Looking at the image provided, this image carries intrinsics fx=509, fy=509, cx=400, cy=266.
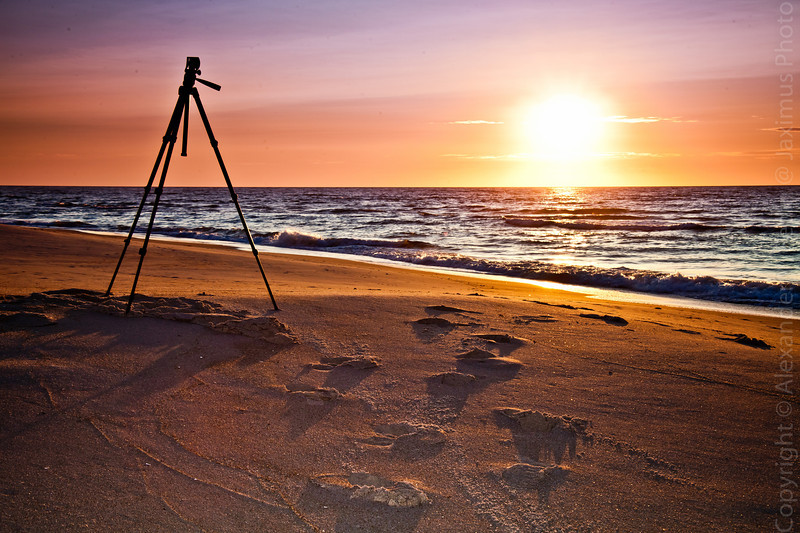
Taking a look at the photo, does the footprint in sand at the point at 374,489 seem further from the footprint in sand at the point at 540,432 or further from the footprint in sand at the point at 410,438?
the footprint in sand at the point at 540,432

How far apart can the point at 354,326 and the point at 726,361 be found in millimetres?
3704

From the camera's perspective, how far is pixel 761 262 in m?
15.8

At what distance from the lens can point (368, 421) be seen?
11.2 ft

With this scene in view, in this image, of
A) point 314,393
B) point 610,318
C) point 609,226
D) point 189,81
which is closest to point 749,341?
point 610,318

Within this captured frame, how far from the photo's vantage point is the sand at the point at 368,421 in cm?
252

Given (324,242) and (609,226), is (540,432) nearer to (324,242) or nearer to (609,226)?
(324,242)

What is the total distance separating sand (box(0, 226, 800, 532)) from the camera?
252cm


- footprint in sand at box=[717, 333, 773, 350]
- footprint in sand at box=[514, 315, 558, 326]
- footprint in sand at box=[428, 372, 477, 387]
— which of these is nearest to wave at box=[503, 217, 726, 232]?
footprint in sand at box=[717, 333, 773, 350]

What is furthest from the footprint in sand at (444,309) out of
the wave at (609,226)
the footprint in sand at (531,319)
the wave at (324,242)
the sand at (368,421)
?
the wave at (609,226)

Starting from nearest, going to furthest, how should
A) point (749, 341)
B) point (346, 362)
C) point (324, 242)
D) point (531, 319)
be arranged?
1. point (346, 362)
2. point (749, 341)
3. point (531, 319)
4. point (324, 242)

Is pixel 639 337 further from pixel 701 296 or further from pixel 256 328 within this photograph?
pixel 701 296

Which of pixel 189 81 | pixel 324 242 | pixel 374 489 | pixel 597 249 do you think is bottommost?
pixel 374 489

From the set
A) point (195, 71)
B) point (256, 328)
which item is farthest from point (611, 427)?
point (195, 71)

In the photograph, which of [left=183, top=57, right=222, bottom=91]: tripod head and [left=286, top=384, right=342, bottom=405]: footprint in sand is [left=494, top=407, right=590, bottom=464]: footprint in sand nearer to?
[left=286, top=384, right=342, bottom=405]: footprint in sand
